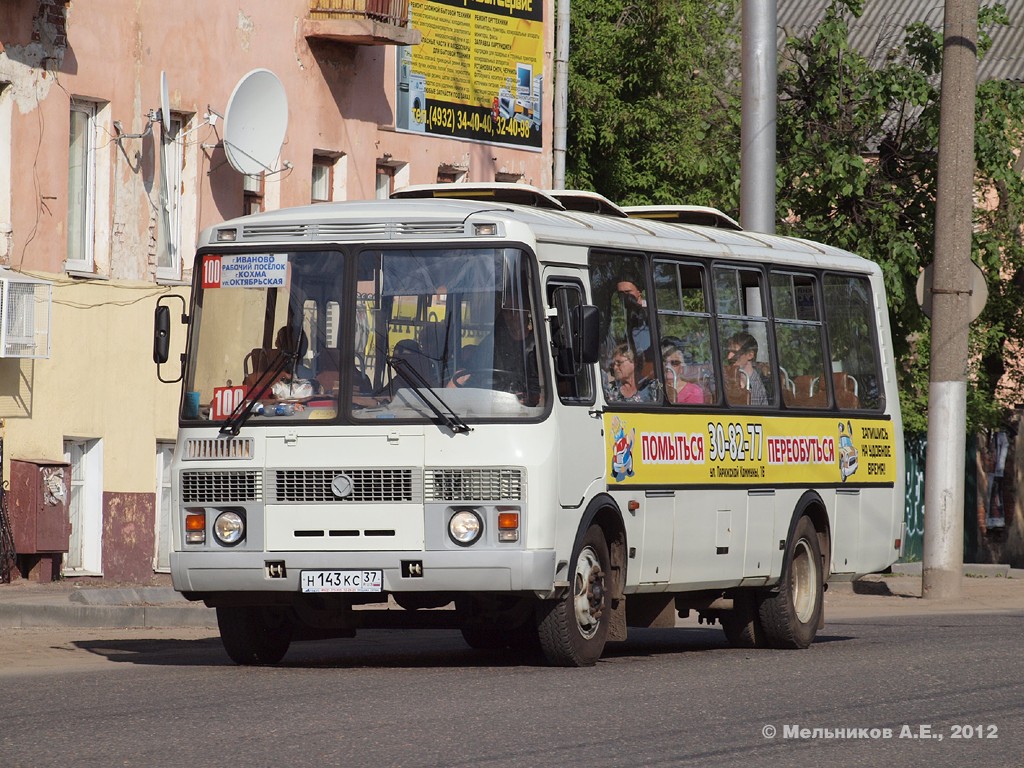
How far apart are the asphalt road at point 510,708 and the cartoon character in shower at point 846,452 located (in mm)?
1531

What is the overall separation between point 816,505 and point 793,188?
48.9 feet

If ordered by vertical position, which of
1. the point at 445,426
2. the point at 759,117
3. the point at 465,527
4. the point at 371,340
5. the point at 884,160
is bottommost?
the point at 465,527

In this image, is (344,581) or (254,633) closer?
(344,581)

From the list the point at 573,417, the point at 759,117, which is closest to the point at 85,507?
the point at 759,117

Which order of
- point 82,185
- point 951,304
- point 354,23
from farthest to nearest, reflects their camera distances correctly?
point 354,23 < point 82,185 < point 951,304

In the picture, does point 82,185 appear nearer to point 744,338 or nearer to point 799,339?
point 799,339

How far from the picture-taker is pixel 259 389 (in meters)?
13.7

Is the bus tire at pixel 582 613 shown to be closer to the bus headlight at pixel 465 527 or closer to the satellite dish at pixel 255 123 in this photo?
the bus headlight at pixel 465 527

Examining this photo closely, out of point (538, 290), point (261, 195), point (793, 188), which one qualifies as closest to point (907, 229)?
point (793, 188)

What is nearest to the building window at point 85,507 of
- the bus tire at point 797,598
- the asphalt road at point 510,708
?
the asphalt road at point 510,708

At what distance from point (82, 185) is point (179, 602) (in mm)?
6199

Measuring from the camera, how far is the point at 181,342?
86.2 feet

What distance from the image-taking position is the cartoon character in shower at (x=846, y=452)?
17.2 meters

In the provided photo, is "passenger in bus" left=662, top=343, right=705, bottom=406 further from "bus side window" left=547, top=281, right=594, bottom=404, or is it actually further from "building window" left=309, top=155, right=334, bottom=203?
"building window" left=309, top=155, right=334, bottom=203
